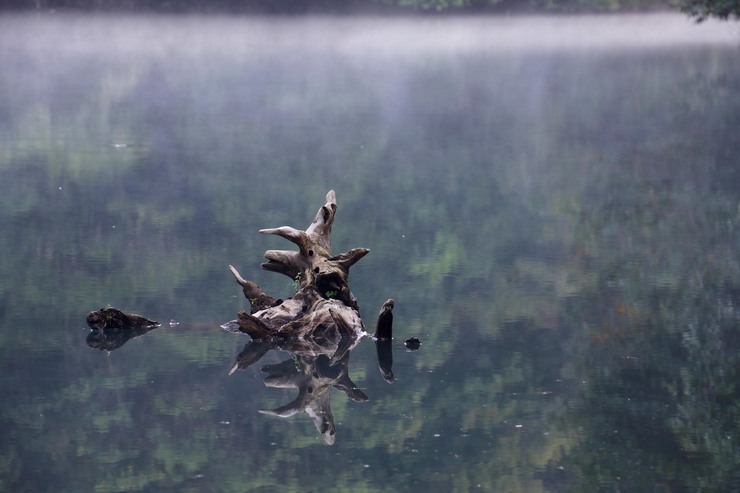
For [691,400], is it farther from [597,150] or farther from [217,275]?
[597,150]

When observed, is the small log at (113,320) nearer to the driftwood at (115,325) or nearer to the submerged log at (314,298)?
the driftwood at (115,325)

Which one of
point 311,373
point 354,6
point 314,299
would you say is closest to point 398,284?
point 314,299

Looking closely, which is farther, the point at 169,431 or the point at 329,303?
the point at 329,303

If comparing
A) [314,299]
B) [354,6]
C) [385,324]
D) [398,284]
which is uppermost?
[354,6]

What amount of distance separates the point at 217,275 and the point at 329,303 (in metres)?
2.51

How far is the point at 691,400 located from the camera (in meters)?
8.54

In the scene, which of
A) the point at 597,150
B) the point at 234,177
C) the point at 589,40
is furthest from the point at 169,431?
the point at 589,40

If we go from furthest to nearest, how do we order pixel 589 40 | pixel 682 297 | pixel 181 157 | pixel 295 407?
1. pixel 589 40
2. pixel 181 157
3. pixel 682 297
4. pixel 295 407

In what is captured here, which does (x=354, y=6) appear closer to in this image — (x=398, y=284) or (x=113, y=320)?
(x=398, y=284)

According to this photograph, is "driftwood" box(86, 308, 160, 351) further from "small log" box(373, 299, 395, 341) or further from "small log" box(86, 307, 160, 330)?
"small log" box(373, 299, 395, 341)

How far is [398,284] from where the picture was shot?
11.8 metres

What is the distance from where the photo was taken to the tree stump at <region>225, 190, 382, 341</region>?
9.64 m

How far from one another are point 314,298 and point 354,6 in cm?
5337

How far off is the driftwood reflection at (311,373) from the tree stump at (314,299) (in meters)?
0.10
